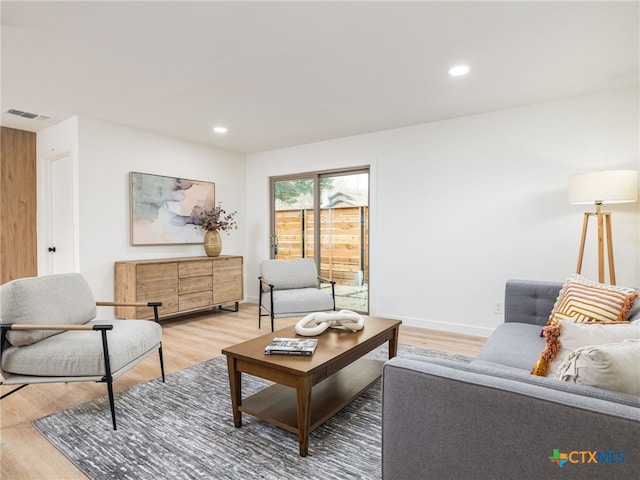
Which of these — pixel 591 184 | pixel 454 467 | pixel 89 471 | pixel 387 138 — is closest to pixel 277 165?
pixel 387 138

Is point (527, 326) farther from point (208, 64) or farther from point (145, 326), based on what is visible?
point (208, 64)

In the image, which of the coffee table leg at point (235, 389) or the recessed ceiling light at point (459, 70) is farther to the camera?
the recessed ceiling light at point (459, 70)

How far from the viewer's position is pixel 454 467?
0.99m

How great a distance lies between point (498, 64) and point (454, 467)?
107 inches

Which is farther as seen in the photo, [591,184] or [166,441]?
[591,184]

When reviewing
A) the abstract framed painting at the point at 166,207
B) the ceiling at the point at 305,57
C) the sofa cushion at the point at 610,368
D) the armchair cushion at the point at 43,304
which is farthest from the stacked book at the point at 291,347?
the abstract framed painting at the point at 166,207

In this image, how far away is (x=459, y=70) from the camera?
2691 mm

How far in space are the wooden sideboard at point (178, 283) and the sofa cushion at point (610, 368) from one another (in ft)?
12.8

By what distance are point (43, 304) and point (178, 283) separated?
2.00 meters

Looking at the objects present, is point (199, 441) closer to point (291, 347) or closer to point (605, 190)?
point (291, 347)

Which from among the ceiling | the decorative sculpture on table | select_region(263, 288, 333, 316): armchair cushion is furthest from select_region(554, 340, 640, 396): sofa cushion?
select_region(263, 288, 333, 316): armchair cushion

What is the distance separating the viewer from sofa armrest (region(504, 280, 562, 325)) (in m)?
2.52

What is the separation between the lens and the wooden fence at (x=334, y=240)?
15.5ft

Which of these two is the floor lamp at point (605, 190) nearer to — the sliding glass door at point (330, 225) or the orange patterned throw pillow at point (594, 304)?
the orange patterned throw pillow at point (594, 304)
